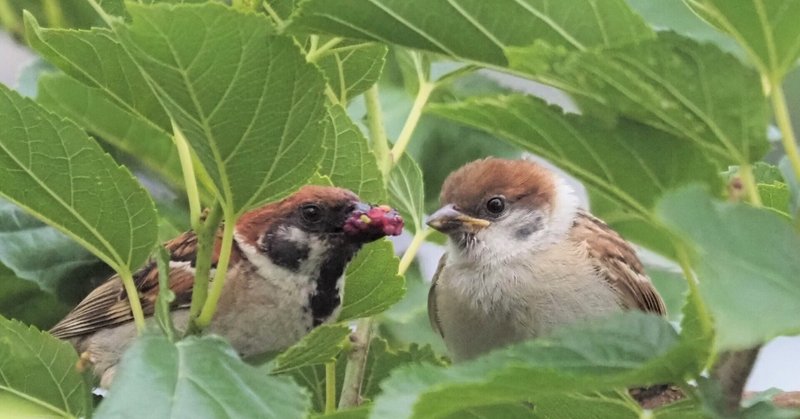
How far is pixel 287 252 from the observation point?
169cm

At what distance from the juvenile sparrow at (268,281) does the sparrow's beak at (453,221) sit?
216mm

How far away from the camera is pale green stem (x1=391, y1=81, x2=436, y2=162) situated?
1412 mm

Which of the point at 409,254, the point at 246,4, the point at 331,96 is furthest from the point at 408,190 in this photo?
the point at 246,4

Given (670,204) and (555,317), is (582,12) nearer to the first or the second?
(670,204)

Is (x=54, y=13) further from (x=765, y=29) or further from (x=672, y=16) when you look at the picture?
(x=765, y=29)

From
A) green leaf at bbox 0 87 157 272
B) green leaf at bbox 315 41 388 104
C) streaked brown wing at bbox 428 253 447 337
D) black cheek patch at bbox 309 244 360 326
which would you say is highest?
green leaf at bbox 315 41 388 104

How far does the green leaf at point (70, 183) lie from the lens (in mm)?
1052

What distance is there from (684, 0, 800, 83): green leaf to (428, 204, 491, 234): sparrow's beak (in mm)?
990

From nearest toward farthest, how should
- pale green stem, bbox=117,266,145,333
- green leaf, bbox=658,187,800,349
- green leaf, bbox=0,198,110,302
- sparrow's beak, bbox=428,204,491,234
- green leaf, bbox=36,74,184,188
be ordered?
green leaf, bbox=658,187,800,349 → pale green stem, bbox=117,266,145,333 → green leaf, bbox=36,74,184,188 → green leaf, bbox=0,198,110,302 → sparrow's beak, bbox=428,204,491,234

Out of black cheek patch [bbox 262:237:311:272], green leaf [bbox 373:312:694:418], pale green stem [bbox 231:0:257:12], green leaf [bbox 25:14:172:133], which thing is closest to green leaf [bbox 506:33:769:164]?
Result: green leaf [bbox 373:312:694:418]

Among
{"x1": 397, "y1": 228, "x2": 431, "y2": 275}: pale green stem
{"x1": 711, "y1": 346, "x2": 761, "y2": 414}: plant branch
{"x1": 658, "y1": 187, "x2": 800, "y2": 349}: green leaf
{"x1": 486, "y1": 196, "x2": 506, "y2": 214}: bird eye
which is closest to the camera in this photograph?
{"x1": 658, "y1": 187, "x2": 800, "y2": 349}: green leaf

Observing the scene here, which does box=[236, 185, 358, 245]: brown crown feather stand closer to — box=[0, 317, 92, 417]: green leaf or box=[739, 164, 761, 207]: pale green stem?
box=[0, 317, 92, 417]: green leaf

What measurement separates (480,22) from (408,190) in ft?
2.32

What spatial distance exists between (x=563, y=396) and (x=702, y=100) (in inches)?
9.8
